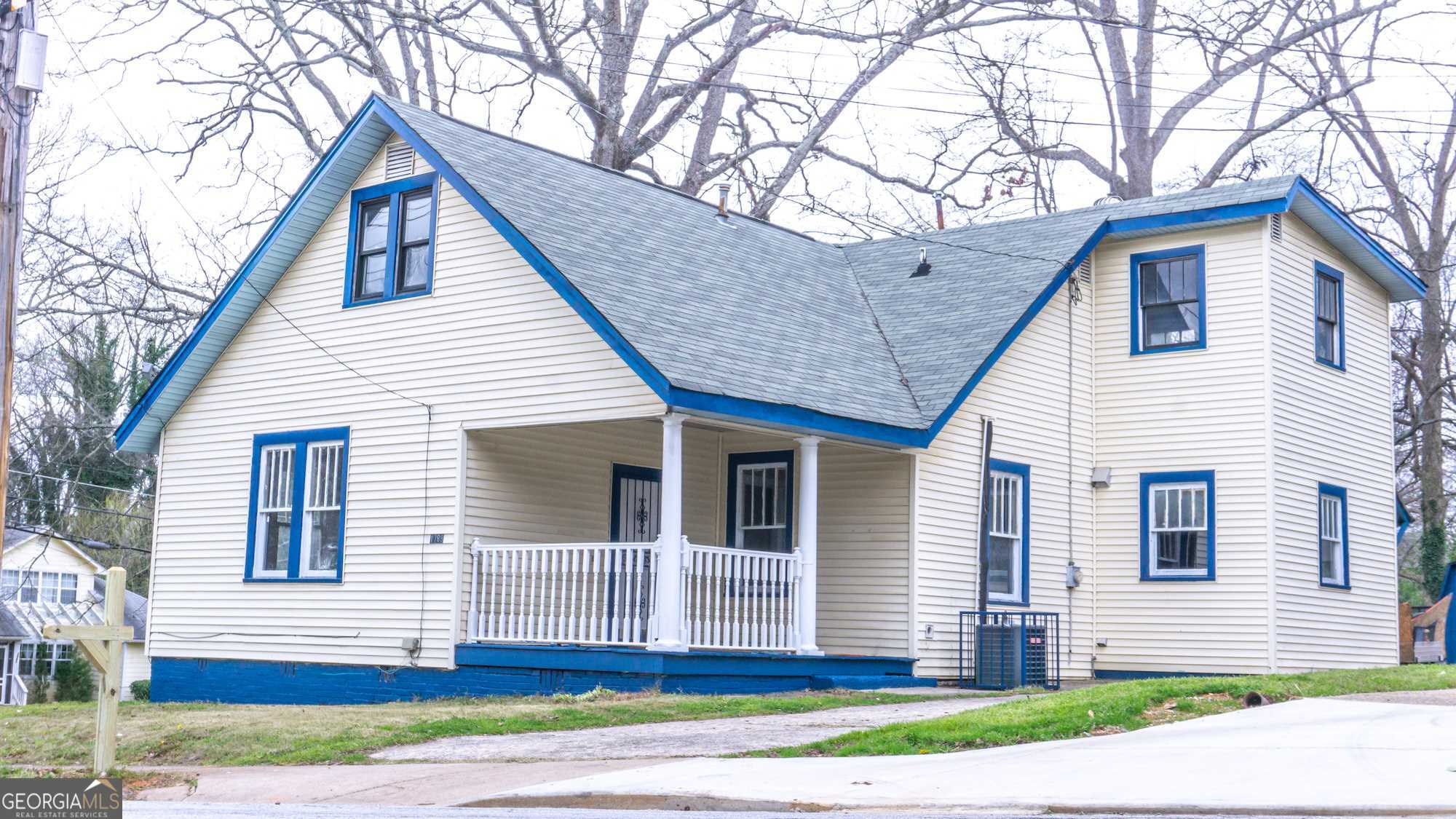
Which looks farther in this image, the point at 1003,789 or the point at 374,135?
the point at 374,135

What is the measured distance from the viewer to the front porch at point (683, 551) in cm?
1611

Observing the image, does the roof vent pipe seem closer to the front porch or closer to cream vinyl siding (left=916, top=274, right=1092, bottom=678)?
cream vinyl siding (left=916, top=274, right=1092, bottom=678)

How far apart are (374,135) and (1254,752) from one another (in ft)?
41.3

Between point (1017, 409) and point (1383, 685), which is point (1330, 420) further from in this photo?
point (1383, 685)

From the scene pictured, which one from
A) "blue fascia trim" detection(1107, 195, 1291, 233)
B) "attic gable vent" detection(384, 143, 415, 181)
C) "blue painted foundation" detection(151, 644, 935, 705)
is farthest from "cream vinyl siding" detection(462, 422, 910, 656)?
"blue fascia trim" detection(1107, 195, 1291, 233)

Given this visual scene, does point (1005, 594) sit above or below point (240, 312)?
below

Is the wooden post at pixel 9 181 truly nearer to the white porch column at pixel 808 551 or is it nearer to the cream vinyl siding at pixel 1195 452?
the white porch column at pixel 808 551

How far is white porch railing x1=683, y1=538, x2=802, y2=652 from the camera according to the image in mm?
16047

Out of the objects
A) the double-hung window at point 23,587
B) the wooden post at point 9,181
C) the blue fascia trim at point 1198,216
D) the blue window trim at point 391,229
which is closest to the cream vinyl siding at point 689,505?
the blue window trim at point 391,229

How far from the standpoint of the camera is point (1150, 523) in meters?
21.1

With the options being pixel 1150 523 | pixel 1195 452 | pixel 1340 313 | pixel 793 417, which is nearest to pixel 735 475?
pixel 793 417

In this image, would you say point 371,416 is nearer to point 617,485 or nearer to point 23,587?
point 617,485

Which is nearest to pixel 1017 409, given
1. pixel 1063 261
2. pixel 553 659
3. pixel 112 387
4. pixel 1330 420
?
pixel 1063 261

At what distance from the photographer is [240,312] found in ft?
66.1
